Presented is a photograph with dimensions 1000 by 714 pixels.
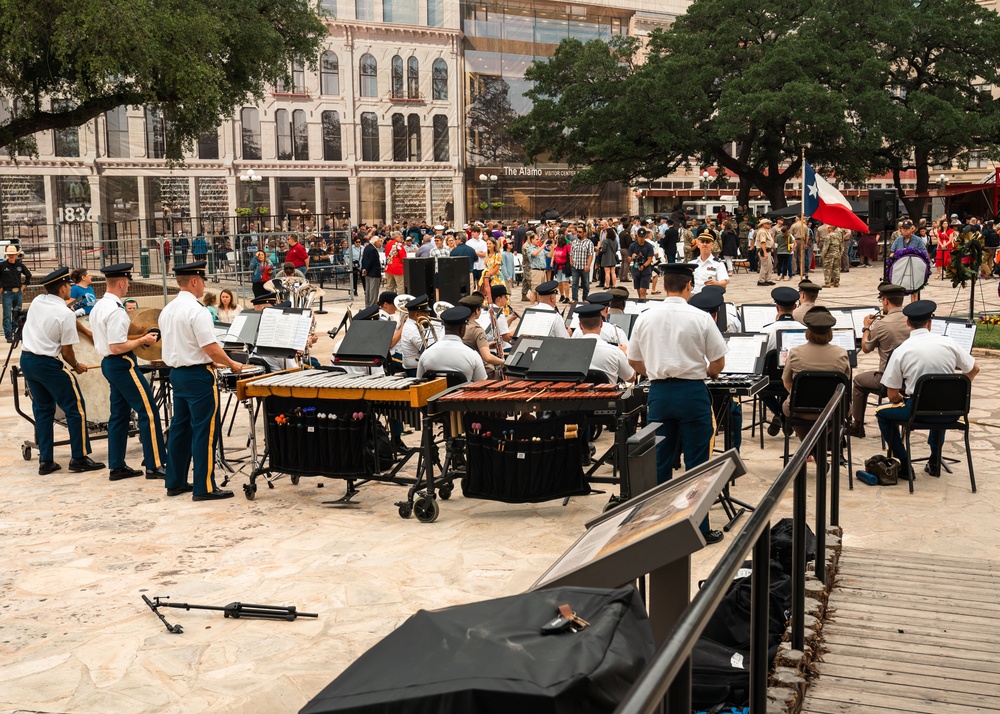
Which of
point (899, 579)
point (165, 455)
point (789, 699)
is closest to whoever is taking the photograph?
point (789, 699)

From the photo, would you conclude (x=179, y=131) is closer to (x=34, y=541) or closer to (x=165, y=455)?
(x=165, y=455)

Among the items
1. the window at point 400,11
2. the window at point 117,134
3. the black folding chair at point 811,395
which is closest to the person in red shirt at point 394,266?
the black folding chair at point 811,395

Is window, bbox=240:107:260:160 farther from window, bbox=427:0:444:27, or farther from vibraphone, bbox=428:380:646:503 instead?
vibraphone, bbox=428:380:646:503

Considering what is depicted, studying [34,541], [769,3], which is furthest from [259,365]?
[769,3]

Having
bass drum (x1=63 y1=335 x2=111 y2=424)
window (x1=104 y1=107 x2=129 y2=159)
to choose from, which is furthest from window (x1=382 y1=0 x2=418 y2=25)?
bass drum (x1=63 y1=335 x2=111 y2=424)

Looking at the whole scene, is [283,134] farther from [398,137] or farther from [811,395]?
[811,395]

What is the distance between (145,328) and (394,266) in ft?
51.4

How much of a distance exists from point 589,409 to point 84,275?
891 centimetres

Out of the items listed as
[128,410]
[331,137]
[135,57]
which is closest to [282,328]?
[128,410]

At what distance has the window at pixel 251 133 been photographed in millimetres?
54938

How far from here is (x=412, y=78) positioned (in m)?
59.5

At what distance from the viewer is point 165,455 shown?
34.8 ft

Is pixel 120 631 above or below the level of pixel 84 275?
below

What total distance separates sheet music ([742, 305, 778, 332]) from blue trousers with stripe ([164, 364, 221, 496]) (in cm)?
582
